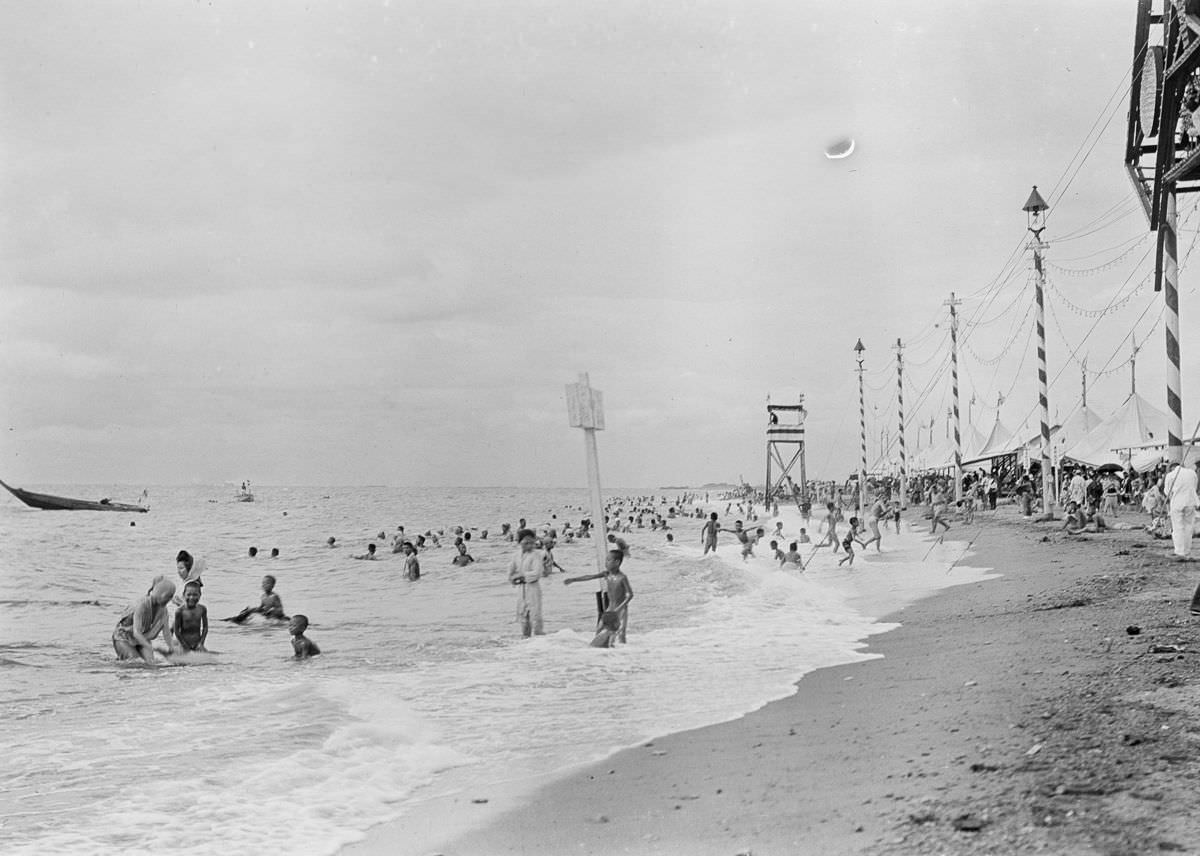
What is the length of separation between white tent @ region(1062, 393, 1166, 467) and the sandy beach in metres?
34.5

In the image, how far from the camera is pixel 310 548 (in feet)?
137

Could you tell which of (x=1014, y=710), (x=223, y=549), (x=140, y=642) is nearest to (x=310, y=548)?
(x=223, y=549)

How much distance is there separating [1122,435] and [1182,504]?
29.3 meters

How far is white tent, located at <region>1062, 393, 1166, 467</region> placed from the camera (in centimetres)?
3934

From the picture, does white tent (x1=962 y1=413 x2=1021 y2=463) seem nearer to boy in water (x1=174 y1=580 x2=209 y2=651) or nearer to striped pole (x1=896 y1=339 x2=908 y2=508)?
striped pole (x1=896 y1=339 x2=908 y2=508)

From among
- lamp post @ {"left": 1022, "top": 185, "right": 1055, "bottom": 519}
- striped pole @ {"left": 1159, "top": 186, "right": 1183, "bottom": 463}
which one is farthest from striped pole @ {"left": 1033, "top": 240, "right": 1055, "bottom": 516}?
striped pole @ {"left": 1159, "top": 186, "right": 1183, "bottom": 463}

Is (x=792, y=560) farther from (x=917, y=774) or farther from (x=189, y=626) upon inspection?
(x=917, y=774)

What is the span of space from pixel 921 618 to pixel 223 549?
35995 millimetres

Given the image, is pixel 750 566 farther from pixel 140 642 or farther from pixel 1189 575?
pixel 140 642

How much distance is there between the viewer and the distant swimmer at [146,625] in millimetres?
11430

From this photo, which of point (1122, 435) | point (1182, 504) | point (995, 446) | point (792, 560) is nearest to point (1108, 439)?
point (1122, 435)

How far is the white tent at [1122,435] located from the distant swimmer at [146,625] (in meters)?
37.9

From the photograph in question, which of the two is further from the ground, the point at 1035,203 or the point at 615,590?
the point at 1035,203

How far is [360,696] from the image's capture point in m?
9.26
